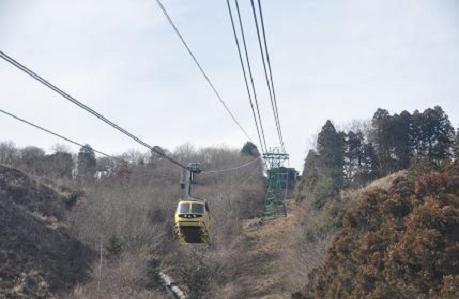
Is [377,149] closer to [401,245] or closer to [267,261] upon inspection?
[267,261]

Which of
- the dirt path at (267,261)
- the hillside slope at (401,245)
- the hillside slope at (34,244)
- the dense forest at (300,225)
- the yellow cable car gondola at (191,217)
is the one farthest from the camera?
the hillside slope at (34,244)

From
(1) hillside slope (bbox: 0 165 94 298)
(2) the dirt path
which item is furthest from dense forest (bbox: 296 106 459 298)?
(1) hillside slope (bbox: 0 165 94 298)

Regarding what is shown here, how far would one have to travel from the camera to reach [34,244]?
125 ft

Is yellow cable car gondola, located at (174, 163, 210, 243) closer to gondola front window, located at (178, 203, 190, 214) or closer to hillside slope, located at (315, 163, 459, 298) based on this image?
gondola front window, located at (178, 203, 190, 214)

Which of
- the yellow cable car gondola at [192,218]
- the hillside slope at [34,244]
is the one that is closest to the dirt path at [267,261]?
the hillside slope at [34,244]

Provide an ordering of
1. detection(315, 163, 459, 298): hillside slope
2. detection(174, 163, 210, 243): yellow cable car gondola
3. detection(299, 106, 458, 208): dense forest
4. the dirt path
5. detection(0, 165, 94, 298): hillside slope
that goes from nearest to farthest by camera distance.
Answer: detection(315, 163, 459, 298): hillside slope < detection(174, 163, 210, 243): yellow cable car gondola < the dirt path < detection(0, 165, 94, 298): hillside slope < detection(299, 106, 458, 208): dense forest

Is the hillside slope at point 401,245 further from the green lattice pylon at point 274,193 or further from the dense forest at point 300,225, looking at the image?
the green lattice pylon at point 274,193

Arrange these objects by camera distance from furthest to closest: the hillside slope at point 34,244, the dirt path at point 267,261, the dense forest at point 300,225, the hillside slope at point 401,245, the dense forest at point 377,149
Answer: the dense forest at point 377,149, the hillside slope at point 34,244, the dirt path at point 267,261, the dense forest at point 300,225, the hillside slope at point 401,245

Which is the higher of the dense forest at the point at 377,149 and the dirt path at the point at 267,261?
the dense forest at the point at 377,149

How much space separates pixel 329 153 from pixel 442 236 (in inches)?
1012

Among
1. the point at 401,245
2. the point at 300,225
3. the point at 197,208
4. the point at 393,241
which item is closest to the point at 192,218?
the point at 197,208

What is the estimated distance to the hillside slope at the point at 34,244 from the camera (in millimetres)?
33562

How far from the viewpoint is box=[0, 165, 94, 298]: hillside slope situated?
33.6 metres

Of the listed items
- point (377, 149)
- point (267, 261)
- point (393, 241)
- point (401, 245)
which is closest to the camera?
point (401, 245)
